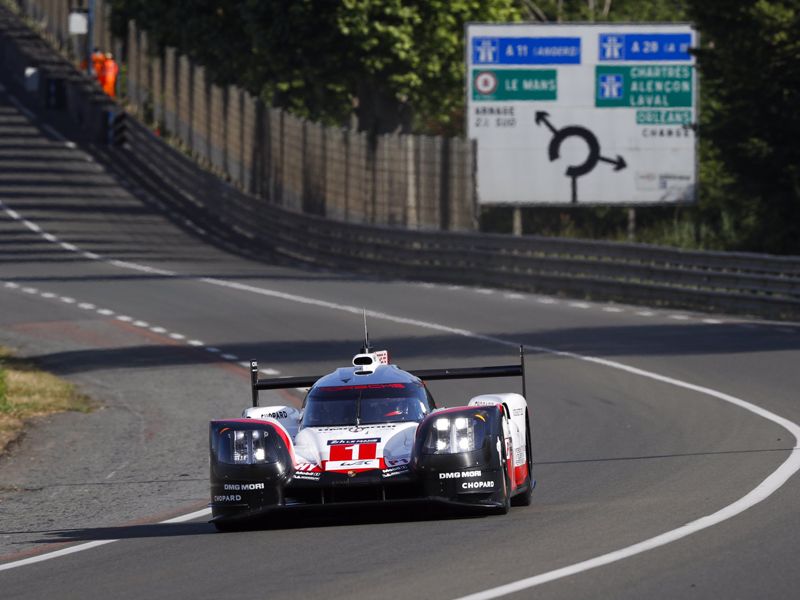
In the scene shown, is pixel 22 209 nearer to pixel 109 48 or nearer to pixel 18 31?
pixel 109 48

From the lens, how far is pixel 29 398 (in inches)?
855

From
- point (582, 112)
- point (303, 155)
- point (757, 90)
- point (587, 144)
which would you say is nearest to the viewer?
point (757, 90)

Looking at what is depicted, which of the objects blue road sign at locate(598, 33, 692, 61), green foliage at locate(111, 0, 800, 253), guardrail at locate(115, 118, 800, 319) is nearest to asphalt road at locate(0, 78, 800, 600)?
guardrail at locate(115, 118, 800, 319)

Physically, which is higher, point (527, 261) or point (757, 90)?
point (757, 90)

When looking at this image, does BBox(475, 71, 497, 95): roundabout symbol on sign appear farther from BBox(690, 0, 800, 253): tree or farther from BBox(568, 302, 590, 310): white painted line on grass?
BBox(568, 302, 590, 310): white painted line on grass

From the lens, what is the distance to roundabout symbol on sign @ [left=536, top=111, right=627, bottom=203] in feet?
149

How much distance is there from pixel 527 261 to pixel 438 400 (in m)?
16.7

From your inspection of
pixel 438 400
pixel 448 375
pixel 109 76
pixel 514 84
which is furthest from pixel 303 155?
pixel 448 375

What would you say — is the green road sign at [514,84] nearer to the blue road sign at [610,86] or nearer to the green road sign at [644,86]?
the blue road sign at [610,86]

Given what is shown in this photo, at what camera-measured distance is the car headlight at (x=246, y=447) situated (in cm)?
1237

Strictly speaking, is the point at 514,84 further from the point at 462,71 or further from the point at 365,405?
the point at 365,405

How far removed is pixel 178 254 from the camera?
4591 cm

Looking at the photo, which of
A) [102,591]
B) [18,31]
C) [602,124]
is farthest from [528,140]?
[18,31]

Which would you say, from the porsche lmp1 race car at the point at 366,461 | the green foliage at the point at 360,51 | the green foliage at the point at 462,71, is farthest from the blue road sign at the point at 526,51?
the porsche lmp1 race car at the point at 366,461
